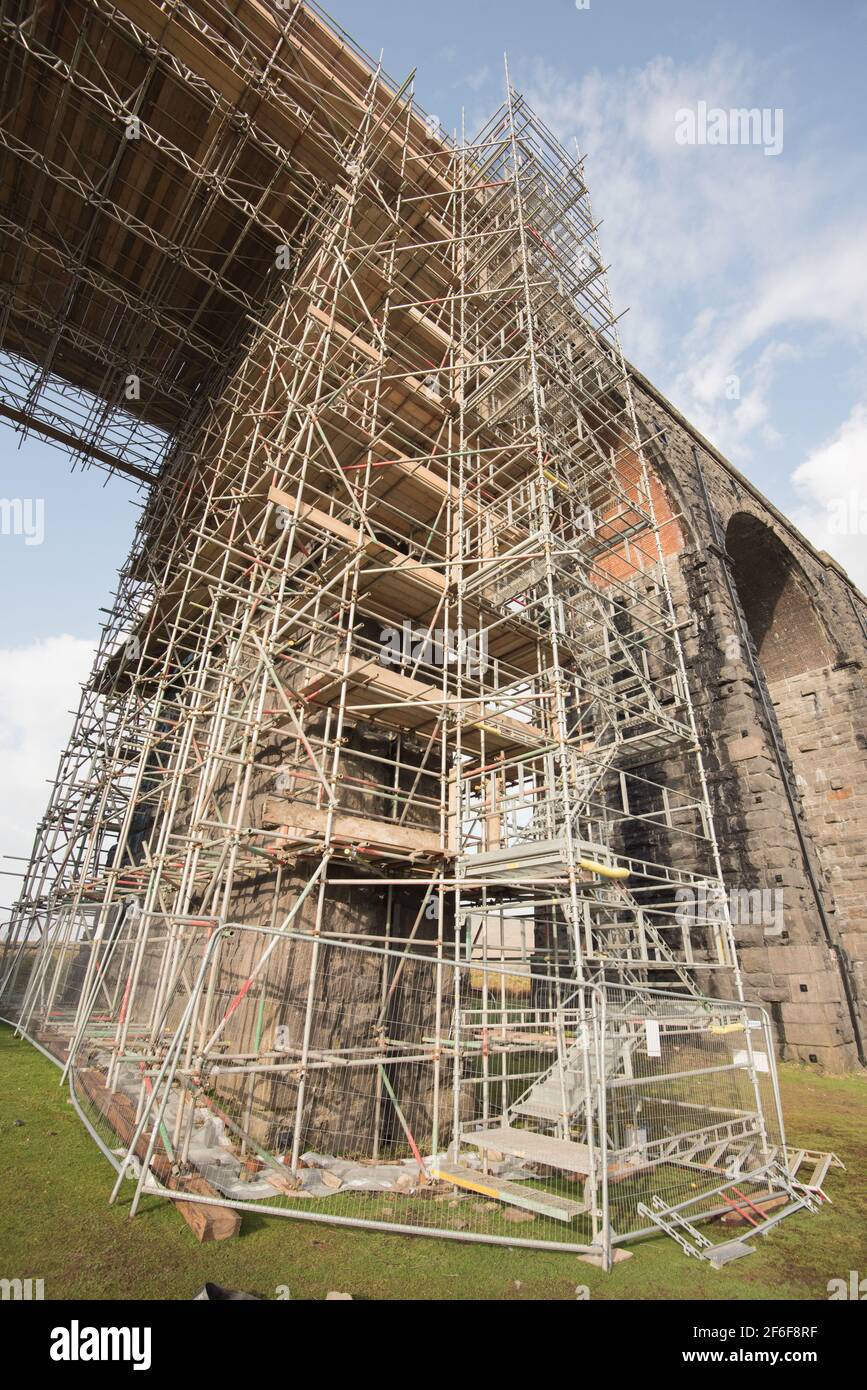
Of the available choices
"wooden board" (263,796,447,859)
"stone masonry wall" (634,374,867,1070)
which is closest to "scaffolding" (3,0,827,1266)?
"wooden board" (263,796,447,859)

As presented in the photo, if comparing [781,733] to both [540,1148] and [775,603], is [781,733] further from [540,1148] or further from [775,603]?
[540,1148]

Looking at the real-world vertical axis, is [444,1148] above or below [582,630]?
below

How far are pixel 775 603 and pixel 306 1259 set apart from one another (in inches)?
900

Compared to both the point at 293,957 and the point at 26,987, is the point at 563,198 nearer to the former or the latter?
the point at 293,957

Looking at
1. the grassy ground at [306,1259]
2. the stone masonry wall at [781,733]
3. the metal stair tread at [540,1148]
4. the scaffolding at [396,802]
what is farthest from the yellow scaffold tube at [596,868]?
the stone masonry wall at [781,733]

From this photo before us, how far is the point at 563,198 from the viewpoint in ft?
52.6

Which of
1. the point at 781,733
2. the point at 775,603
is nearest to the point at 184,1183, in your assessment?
the point at 781,733

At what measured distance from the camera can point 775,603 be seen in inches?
855

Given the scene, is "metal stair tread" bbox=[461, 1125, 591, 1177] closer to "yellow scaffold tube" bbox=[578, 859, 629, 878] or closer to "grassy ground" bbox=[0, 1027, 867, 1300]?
"grassy ground" bbox=[0, 1027, 867, 1300]

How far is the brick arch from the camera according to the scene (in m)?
20.4

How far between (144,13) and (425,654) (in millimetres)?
11718

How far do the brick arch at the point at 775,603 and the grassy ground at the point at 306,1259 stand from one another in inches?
724
